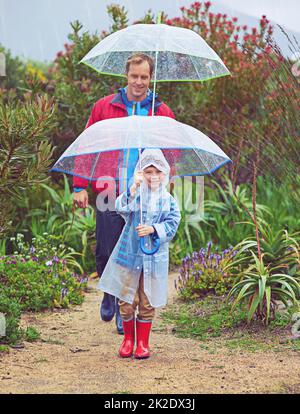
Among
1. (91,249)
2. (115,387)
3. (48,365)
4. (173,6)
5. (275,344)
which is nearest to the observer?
(115,387)

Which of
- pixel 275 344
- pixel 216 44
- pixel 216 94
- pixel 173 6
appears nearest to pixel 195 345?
pixel 275 344

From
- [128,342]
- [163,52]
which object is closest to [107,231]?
[128,342]

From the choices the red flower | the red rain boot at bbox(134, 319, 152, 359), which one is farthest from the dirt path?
the red flower

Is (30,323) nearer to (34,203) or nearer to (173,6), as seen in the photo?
(34,203)

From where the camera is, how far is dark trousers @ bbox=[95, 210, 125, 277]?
5148 millimetres

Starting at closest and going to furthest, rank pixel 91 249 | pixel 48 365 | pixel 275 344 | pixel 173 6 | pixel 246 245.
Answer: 1. pixel 48 365
2. pixel 275 344
3. pixel 246 245
4. pixel 91 249
5. pixel 173 6

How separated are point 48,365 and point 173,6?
6.29 meters

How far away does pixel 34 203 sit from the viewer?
7.84m

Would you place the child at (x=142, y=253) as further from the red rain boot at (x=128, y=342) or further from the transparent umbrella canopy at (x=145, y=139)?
the transparent umbrella canopy at (x=145, y=139)

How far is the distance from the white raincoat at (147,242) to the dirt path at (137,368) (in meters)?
0.42

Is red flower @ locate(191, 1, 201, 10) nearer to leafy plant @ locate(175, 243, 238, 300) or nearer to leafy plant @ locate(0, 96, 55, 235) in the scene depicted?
leafy plant @ locate(175, 243, 238, 300)

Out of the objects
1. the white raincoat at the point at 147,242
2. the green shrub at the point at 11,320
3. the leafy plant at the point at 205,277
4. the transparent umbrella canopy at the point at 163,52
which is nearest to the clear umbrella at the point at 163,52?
the transparent umbrella canopy at the point at 163,52

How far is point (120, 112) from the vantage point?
5.05 metres

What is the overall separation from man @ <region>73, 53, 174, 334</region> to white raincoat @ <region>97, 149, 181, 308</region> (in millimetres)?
312
